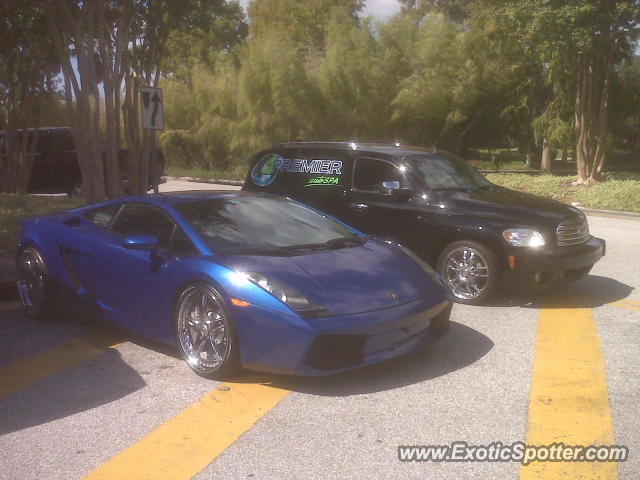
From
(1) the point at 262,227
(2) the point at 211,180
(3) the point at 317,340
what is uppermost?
(1) the point at 262,227

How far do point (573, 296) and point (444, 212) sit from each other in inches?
61.4

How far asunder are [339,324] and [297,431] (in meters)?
0.74

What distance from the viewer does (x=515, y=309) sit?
6590 millimetres

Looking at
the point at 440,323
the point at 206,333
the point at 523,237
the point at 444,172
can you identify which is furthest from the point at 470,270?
the point at 206,333

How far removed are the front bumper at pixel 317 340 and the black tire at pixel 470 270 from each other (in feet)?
7.31

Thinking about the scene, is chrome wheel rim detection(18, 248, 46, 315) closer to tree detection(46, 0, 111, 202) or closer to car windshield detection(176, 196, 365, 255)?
car windshield detection(176, 196, 365, 255)

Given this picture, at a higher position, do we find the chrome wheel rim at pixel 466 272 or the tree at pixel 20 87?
the tree at pixel 20 87

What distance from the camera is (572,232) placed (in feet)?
22.3

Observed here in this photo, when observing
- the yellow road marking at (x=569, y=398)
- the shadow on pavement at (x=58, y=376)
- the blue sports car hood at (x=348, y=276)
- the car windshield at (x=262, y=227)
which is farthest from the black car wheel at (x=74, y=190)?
the yellow road marking at (x=569, y=398)

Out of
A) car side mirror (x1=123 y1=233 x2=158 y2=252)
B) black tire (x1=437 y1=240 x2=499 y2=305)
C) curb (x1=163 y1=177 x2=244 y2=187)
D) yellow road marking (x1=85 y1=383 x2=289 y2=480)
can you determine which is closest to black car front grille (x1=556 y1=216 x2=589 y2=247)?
black tire (x1=437 y1=240 x2=499 y2=305)

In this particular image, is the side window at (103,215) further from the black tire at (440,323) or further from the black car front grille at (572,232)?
the black car front grille at (572,232)

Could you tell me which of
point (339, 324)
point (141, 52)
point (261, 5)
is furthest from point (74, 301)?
point (261, 5)

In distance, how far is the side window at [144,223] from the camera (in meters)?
5.27

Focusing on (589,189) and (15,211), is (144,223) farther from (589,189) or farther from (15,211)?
(589,189)
